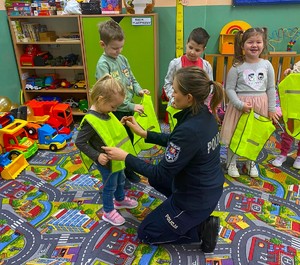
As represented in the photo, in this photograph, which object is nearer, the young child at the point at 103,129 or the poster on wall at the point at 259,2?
the young child at the point at 103,129

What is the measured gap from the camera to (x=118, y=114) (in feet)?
7.93

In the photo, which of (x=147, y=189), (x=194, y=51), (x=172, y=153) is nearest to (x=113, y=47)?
(x=194, y=51)

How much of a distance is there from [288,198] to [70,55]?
3.23m

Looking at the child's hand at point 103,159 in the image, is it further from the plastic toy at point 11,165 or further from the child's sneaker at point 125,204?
the plastic toy at point 11,165

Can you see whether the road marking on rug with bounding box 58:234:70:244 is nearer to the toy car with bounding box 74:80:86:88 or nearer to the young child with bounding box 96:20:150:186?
the young child with bounding box 96:20:150:186

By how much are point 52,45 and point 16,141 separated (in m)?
1.76

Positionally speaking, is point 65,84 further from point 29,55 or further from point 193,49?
point 193,49

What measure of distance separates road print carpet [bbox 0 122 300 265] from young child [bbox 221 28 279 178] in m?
0.67

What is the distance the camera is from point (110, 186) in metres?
2.06

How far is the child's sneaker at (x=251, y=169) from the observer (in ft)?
9.09

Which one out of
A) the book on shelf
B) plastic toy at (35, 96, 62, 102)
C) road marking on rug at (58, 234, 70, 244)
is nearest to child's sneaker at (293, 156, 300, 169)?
road marking on rug at (58, 234, 70, 244)

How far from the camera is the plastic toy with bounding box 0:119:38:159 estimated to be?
2.99 metres

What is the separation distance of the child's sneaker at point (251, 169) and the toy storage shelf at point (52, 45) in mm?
2338

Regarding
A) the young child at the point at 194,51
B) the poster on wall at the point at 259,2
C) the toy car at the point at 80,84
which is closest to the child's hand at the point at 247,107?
the young child at the point at 194,51
